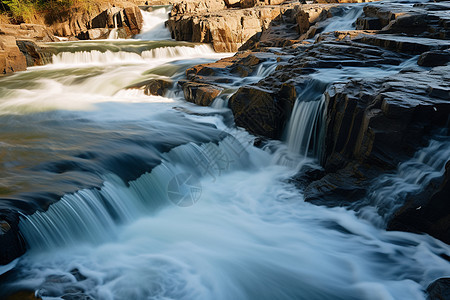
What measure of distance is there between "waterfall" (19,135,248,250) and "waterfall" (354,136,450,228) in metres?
2.56

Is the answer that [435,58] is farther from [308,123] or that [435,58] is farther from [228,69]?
[228,69]

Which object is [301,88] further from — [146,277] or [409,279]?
[146,277]

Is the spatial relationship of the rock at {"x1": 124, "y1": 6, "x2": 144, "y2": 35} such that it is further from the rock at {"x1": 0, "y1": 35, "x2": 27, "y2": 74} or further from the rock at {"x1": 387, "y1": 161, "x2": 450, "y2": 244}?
the rock at {"x1": 387, "y1": 161, "x2": 450, "y2": 244}

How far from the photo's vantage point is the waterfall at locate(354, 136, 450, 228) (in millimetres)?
4289

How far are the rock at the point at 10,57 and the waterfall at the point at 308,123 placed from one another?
36.4ft

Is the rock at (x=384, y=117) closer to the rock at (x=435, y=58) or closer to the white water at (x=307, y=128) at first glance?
the white water at (x=307, y=128)

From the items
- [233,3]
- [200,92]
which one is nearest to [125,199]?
[200,92]

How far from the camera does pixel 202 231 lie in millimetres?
4617

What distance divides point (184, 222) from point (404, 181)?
2.87 meters

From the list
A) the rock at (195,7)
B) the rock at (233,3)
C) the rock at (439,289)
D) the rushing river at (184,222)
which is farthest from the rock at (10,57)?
the rock at (439,289)

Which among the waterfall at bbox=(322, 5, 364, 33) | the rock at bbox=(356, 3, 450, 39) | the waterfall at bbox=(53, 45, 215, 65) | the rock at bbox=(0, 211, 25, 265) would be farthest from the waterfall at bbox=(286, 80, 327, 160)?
the waterfall at bbox=(53, 45, 215, 65)

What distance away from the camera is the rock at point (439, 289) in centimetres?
310

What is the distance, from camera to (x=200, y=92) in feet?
31.1

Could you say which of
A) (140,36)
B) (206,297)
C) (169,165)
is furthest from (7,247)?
(140,36)
